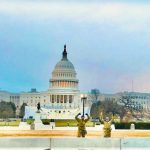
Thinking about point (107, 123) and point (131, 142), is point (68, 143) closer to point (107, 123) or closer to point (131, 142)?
point (131, 142)

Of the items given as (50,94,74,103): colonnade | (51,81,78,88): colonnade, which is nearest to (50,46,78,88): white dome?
(51,81,78,88): colonnade

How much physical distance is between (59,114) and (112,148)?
7483 cm

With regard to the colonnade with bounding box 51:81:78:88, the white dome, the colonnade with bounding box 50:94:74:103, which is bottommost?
the colonnade with bounding box 50:94:74:103

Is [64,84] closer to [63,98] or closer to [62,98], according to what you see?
[62,98]

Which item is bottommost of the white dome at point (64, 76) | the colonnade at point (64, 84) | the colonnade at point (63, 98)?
the colonnade at point (63, 98)

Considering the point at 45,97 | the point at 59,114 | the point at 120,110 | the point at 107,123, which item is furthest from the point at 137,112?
the point at 107,123

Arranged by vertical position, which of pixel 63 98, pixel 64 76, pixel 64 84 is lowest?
pixel 63 98

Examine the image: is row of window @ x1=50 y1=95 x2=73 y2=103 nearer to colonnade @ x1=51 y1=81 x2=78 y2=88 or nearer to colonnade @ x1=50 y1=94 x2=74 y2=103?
colonnade @ x1=50 y1=94 x2=74 y2=103

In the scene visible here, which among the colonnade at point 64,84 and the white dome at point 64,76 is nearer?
the white dome at point 64,76

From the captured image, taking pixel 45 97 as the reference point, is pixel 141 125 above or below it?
below

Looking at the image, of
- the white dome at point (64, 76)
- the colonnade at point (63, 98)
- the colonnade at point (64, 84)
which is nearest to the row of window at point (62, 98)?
the colonnade at point (63, 98)

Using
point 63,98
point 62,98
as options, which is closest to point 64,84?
point 62,98

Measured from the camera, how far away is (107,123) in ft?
69.8

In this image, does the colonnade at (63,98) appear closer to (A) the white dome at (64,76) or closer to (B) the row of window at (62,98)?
(B) the row of window at (62,98)
